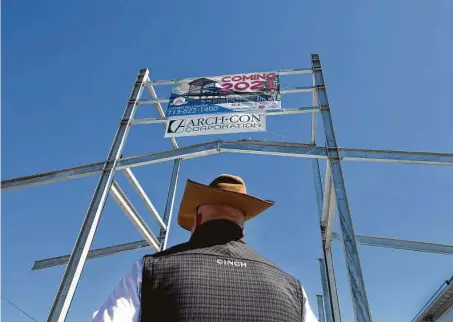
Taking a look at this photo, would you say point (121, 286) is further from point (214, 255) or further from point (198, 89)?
point (198, 89)

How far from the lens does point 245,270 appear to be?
1.85 metres

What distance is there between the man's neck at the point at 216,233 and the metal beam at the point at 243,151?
2999 millimetres

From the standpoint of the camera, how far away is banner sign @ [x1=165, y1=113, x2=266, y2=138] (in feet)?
17.5

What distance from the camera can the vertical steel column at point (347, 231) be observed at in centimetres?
360

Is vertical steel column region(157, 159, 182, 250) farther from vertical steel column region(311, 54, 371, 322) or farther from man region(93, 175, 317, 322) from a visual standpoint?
man region(93, 175, 317, 322)

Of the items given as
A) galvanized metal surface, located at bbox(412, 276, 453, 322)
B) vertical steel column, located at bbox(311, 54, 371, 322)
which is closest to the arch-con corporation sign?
vertical steel column, located at bbox(311, 54, 371, 322)

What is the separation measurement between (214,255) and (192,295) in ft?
0.82

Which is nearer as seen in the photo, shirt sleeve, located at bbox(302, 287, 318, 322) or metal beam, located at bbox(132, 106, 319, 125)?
shirt sleeve, located at bbox(302, 287, 318, 322)

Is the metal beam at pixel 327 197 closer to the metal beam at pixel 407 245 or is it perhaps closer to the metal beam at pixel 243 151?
the metal beam at pixel 243 151

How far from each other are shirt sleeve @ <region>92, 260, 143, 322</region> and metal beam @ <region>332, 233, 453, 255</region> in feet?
13.7

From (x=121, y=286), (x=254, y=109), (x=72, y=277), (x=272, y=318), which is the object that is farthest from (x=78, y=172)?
(x=272, y=318)

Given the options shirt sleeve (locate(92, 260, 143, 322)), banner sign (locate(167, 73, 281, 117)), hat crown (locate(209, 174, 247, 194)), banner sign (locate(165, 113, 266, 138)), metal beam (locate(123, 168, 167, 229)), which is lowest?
shirt sleeve (locate(92, 260, 143, 322))

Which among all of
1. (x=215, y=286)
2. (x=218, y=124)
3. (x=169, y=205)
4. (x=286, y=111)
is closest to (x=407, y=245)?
(x=286, y=111)

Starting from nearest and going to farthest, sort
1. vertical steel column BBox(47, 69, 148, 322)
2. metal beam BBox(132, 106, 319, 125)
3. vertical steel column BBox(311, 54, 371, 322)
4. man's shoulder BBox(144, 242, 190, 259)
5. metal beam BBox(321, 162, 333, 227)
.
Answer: man's shoulder BBox(144, 242, 190, 259), vertical steel column BBox(311, 54, 371, 322), vertical steel column BBox(47, 69, 148, 322), metal beam BBox(321, 162, 333, 227), metal beam BBox(132, 106, 319, 125)
